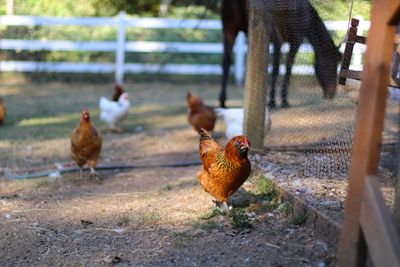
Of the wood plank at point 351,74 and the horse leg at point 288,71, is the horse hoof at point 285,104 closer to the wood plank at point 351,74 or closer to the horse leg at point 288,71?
the horse leg at point 288,71

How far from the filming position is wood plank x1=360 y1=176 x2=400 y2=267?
230 cm

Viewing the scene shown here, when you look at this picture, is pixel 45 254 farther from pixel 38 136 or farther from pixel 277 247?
pixel 38 136

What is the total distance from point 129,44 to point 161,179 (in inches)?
329

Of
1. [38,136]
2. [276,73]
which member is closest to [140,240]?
[276,73]

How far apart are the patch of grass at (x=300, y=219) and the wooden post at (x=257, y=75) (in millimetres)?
1610

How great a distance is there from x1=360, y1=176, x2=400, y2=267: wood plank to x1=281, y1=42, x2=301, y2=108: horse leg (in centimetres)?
301

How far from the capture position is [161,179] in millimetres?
5863

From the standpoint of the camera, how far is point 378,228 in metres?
2.43

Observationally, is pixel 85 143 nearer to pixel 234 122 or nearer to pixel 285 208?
pixel 234 122

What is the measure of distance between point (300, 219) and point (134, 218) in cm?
129

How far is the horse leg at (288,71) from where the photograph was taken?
18.0 feet

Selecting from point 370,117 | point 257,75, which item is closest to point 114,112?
point 257,75

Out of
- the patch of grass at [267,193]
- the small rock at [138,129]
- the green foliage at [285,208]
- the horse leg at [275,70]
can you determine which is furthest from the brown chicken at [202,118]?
the green foliage at [285,208]

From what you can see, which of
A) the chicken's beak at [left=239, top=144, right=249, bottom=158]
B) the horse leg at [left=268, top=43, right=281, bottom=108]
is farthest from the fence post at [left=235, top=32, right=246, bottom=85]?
the chicken's beak at [left=239, top=144, right=249, bottom=158]
